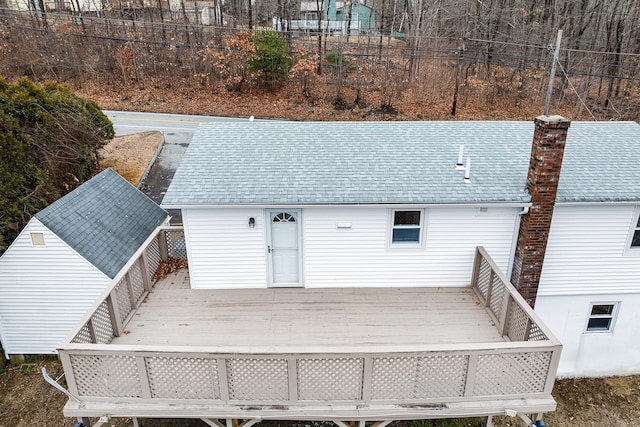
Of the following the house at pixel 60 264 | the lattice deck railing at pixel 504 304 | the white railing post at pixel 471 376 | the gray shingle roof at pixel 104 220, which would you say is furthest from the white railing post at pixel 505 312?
the gray shingle roof at pixel 104 220

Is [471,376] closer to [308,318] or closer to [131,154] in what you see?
[308,318]

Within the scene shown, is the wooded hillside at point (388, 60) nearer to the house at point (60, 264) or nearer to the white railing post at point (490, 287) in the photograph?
the house at point (60, 264)

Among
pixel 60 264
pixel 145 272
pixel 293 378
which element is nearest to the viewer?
pixel 293 378

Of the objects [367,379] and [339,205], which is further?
[339,205]

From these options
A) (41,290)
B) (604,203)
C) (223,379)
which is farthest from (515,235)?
(41,290)

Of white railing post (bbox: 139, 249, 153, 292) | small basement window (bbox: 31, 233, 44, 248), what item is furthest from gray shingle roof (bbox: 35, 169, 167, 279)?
white railing post (bbox: 139, 249, 153, 292)

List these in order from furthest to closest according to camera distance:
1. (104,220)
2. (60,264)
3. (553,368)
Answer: (104,220) < (60,264) < (553,368)

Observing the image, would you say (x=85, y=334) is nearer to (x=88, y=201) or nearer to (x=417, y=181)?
(x=88, y=201)

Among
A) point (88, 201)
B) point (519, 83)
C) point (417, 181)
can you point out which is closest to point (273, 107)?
point (519, 83)
